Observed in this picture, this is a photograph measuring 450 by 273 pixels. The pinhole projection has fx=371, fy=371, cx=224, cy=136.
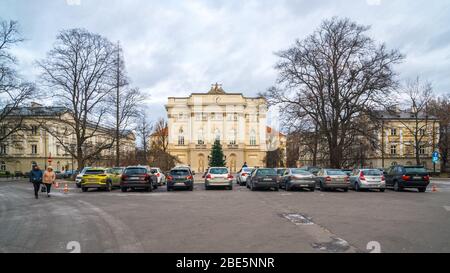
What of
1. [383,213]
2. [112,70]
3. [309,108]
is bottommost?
[383,213]

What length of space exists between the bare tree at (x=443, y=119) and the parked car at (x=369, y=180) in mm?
35916

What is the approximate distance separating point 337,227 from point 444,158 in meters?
59.8

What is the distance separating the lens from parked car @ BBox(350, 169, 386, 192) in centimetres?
2421

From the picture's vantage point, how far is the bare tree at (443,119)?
5369 cm

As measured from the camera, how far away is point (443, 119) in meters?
53.8

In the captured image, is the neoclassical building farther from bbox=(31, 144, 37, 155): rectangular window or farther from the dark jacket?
the dark jacket

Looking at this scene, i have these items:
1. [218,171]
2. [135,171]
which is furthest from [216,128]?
[135,171]

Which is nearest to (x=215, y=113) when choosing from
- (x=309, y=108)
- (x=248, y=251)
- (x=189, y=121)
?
(x=189, y=121)

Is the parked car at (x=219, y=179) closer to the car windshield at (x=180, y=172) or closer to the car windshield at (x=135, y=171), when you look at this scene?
the car windshield at (x=180, y=172)

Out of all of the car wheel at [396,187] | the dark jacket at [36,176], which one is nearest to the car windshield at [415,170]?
the car wheel at [396,187]


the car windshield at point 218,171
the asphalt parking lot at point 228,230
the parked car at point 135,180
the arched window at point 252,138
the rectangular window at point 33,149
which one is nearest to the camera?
the asphalt parking lot at point 228,230

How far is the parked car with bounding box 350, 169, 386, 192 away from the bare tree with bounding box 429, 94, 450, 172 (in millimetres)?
35916

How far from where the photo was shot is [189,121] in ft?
333
